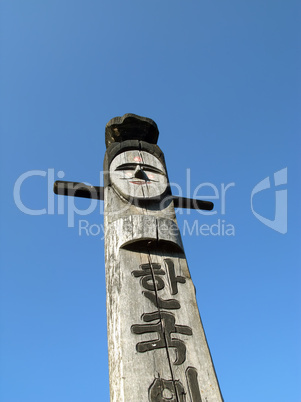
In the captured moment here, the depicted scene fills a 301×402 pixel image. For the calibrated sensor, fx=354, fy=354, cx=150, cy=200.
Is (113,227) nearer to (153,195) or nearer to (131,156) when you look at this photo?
(153,195)

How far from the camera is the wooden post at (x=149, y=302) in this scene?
2.10 meters

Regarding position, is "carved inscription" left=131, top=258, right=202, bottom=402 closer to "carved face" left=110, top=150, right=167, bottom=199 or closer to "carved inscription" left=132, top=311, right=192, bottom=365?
"carved inscription" left=132, top=311, right=192, bottom=365

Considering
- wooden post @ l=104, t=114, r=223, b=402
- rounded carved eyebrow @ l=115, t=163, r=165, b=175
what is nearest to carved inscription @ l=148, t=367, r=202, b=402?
wooden post @ l=104, t=114, r=223, b=402

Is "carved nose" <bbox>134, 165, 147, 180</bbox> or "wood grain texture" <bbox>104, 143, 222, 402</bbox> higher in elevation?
"carved nose" <bbox>134, 165, 147, 180</bbox>

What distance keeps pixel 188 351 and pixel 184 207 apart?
2.01 metres

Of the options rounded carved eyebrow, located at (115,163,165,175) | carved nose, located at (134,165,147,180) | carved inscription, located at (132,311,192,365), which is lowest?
carved inscription, located at (132,311,192,365)

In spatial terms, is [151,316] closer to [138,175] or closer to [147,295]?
[147,295]

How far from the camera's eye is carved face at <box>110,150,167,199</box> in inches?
140

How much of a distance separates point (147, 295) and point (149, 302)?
0.06 metres

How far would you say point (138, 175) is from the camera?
3725 mm

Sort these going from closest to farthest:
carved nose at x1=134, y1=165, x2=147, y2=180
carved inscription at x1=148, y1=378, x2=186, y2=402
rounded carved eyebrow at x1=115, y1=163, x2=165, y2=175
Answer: carved inscription at x1=148, y1=378, x2=186, y2=402 < carved nose at x1=134, y1=165, x2=147, y2=180 < rounded carved eyebrow at x1=115, y1=163, x2=165, y2=175

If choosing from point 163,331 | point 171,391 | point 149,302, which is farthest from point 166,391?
point 149,302

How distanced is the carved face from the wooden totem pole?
1cm

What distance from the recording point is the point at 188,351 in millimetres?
2299
